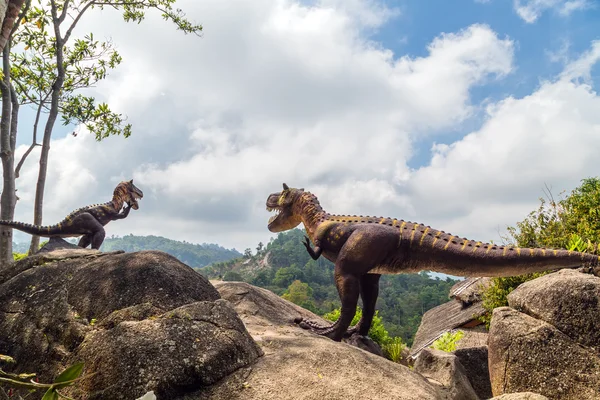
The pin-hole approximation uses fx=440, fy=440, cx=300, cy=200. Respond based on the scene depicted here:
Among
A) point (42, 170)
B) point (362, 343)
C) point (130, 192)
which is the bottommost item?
point (362, 343)

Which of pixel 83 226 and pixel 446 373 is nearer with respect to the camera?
pixel 446 373

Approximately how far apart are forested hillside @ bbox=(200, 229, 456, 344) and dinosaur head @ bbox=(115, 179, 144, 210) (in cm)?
2232

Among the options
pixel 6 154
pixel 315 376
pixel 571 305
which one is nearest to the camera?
pixel 315 376

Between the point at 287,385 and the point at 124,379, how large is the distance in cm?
131

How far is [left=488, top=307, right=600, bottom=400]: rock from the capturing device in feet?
15.1

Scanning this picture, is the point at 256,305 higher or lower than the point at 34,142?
lower

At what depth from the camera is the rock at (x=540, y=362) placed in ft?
15.1

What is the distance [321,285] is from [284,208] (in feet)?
214

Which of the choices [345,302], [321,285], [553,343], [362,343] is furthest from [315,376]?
[321,285]

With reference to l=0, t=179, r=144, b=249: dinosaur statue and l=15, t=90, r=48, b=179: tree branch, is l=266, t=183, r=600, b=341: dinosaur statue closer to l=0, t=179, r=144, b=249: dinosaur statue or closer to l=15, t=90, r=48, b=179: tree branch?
l=0, t=179, r=144, b=249: dinosaur statue

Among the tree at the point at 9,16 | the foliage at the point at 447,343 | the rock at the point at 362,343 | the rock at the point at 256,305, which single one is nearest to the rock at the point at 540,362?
the rock at the point at 362,343

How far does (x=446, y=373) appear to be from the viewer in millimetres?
5656

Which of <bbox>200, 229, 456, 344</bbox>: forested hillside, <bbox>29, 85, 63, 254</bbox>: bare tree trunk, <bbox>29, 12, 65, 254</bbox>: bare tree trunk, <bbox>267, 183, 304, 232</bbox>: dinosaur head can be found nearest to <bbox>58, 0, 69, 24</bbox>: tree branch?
<bbox>29, 12, 65, 254</bbox>: bare tree trunk

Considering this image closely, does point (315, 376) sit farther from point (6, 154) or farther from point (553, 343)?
point (6, 154)
